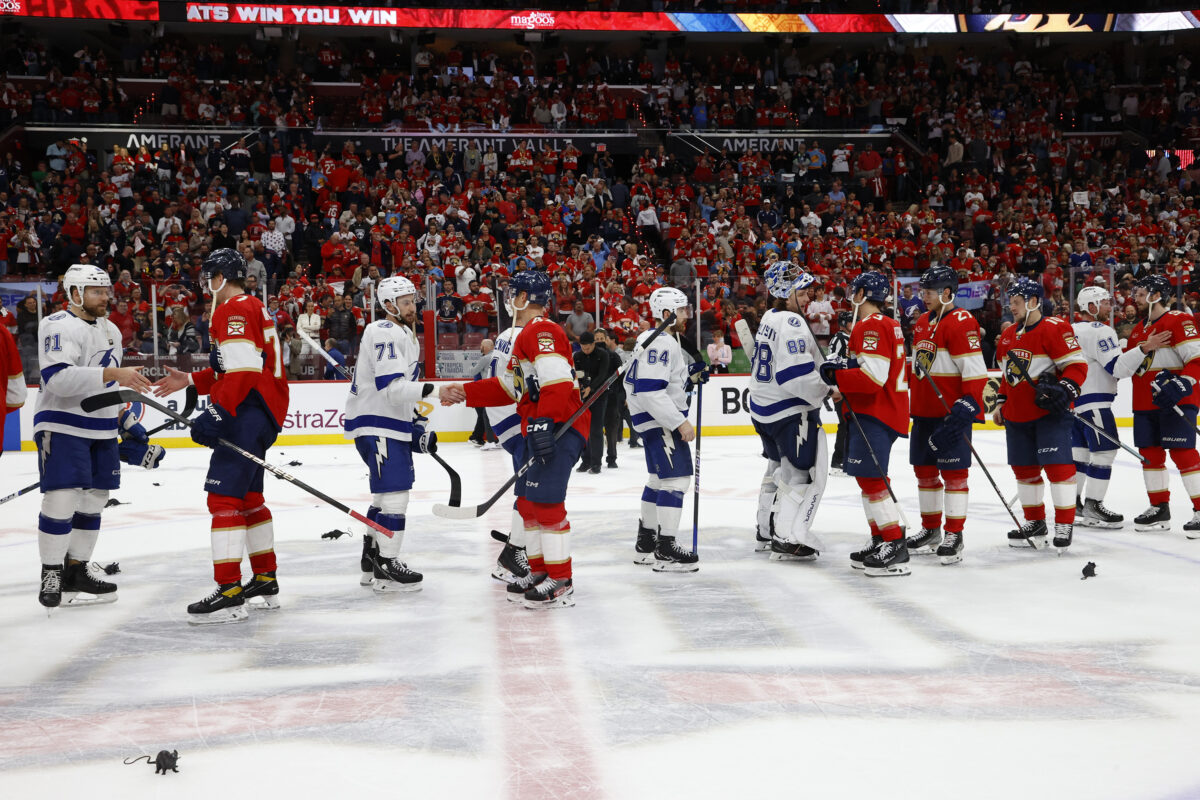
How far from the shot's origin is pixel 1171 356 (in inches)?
278

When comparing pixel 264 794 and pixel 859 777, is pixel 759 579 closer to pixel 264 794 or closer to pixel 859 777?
pixel 859 777

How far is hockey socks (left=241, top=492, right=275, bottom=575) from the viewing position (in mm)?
5180

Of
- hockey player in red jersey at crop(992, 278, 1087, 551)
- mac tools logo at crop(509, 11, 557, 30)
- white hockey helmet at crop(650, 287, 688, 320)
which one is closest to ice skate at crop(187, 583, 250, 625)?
white hockey helmet at crop(650, 287, 688, 320)

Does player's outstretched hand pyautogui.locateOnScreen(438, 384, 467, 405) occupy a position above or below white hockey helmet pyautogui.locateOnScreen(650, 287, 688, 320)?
below

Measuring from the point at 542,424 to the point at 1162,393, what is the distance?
4315 mm

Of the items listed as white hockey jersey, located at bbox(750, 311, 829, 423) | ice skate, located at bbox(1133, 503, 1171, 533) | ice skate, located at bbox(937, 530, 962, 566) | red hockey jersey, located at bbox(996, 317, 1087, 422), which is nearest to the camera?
white hockey jersey, located at bbox(750, 311, 829, 423)

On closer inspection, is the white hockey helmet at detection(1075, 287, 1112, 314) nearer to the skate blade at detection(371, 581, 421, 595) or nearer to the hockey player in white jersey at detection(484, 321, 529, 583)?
the hockey player in white jersey at detection(484, 321, 529, 583)

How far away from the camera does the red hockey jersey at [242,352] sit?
489 centimetres

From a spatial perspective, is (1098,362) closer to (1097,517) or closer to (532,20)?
(1097,517)

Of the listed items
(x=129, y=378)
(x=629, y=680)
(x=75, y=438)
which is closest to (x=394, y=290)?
(x=129, y=378)

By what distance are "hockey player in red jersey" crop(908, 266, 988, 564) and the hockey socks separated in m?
3.60

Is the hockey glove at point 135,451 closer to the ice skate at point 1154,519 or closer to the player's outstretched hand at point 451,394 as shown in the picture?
the player's outstretched hand at point 451,394

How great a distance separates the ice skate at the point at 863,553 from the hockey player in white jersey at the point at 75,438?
3803mm

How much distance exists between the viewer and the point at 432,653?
4.48m
